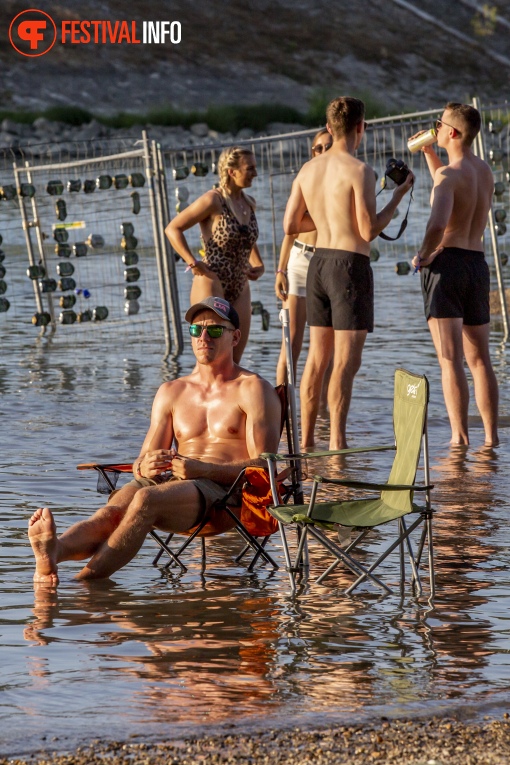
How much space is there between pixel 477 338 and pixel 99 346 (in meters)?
6.39

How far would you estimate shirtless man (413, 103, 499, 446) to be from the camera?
848 centimetres

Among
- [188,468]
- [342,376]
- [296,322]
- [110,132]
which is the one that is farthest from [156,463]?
[110,132]

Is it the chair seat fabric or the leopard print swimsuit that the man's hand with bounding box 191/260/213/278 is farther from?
the chair seat fabric

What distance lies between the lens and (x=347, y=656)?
5.00 metres

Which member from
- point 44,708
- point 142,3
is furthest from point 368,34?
point 44,708

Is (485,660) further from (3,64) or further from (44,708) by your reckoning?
(3,64)

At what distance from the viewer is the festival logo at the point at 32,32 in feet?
195

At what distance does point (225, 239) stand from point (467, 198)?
181 centimetres

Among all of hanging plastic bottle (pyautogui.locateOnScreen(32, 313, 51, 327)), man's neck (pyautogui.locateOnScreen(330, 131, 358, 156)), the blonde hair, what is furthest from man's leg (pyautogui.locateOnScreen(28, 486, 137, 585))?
hanging plastic bottle (pyautogui.locateOnScreen(32, 313, 51, 327))

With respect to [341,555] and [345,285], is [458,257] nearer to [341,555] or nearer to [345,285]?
[345,285]

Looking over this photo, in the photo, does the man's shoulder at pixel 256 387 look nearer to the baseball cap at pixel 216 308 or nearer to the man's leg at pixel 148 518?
the baseball cap at pixel 216 308

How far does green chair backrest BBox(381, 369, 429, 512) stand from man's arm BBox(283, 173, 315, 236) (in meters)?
2.77

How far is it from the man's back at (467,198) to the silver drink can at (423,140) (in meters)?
0.20

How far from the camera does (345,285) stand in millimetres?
8422
